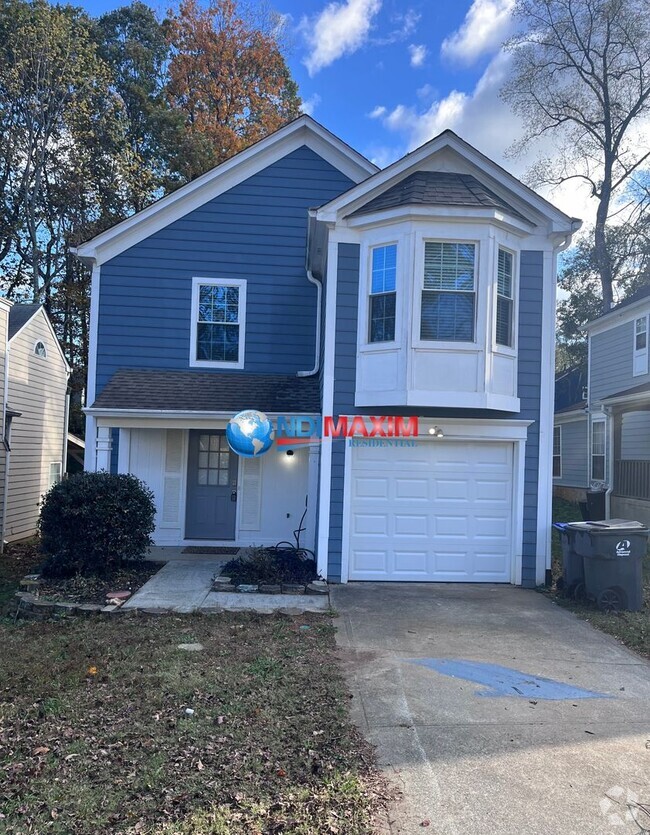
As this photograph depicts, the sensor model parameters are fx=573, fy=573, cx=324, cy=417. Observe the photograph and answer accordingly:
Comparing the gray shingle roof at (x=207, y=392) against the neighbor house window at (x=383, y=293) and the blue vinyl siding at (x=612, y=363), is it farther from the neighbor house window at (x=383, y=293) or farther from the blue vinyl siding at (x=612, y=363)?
the blue vinyl siding at (x=612, y=363)

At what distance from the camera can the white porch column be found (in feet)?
30.0

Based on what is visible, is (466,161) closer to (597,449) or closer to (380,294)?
(380,294)

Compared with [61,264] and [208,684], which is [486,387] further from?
[61,264]

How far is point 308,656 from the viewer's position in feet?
17.4

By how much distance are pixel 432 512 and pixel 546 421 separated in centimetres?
216

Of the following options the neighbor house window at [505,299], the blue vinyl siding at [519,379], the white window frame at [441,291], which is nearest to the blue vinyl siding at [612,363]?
the blue vinyl siding at [519,379]

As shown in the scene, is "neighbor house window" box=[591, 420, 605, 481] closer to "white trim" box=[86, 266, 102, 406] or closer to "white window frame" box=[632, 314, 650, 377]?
"white window frame" box=[632, 314, 650, 377]

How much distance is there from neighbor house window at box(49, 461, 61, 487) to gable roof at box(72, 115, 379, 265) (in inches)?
231

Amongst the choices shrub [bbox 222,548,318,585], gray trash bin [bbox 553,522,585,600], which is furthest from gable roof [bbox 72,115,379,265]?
gray trash bin [bbox 553,522,585,600]

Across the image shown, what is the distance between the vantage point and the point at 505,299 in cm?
827

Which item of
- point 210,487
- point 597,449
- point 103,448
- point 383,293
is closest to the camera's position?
point 383,293

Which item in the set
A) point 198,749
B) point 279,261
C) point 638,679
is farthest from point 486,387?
point 198,749

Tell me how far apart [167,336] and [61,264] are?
13.7m

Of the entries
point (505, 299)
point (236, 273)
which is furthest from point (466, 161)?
point (236, 273)
